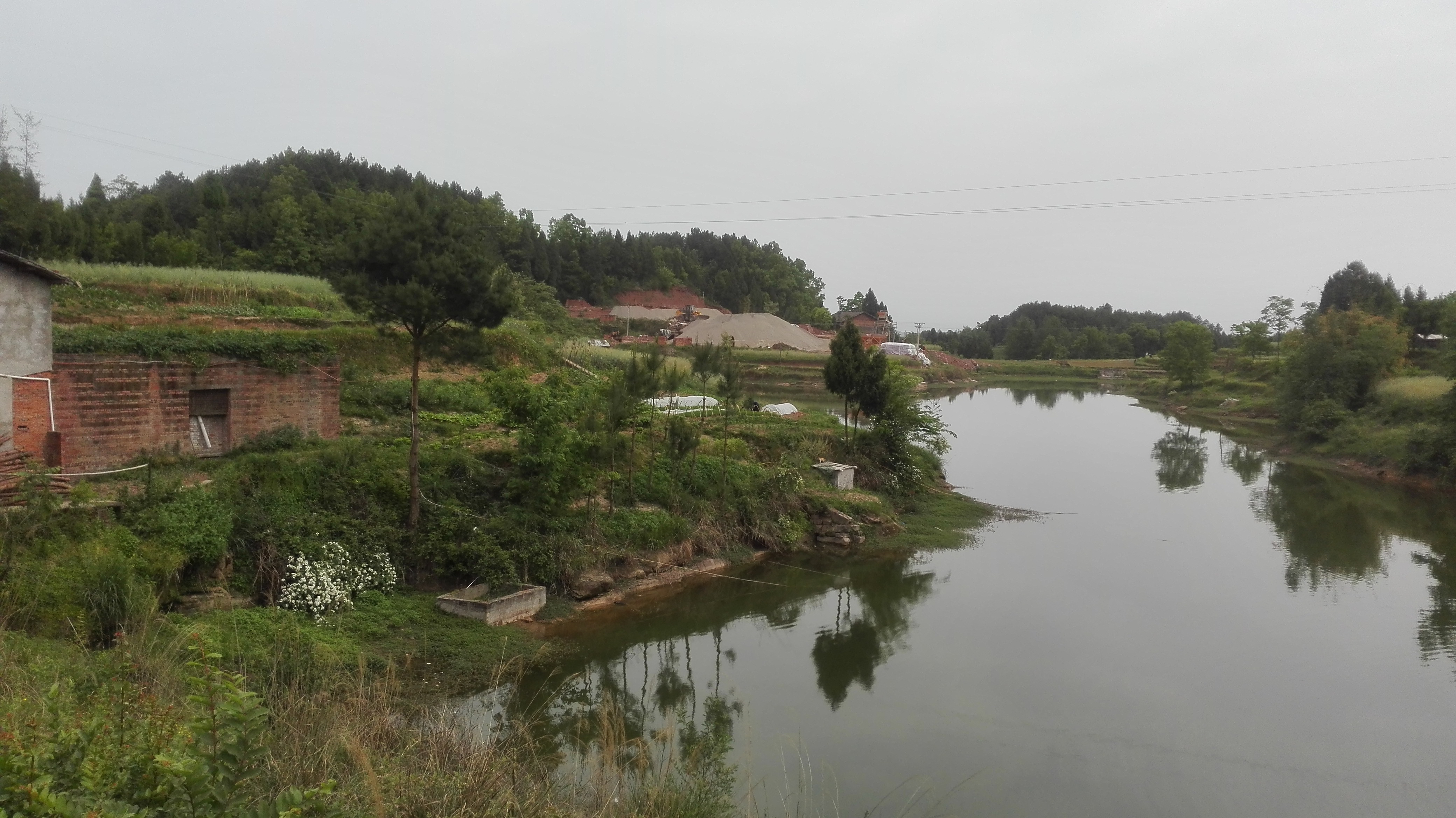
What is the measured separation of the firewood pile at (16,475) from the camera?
8.91 meters

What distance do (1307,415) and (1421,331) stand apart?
22510mm

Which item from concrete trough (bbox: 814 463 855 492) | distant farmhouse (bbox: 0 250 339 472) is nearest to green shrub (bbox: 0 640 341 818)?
distant farmhouse (bbox: 0 250 339 472)

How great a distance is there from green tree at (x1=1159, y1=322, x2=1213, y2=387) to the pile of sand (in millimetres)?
30565

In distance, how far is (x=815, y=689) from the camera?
10164 millimetres

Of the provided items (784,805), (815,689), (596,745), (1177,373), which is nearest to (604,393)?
(815,689)

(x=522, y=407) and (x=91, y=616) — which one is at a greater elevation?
(x=522, y=407)

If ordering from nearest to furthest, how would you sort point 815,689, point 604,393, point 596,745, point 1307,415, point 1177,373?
point 596,745, point 815,689, point 604,393, point 1307,415, point 1177,373

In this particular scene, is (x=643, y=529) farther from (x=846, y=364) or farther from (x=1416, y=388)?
(x=1416, y=388)

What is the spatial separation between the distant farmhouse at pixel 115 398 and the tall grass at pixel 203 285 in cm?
963

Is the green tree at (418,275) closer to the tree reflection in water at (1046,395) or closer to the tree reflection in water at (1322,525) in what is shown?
the tree reflection in water at (1322,525)

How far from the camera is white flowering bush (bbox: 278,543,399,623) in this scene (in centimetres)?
960

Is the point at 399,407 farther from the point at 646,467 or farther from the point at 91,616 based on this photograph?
the point at 91,616

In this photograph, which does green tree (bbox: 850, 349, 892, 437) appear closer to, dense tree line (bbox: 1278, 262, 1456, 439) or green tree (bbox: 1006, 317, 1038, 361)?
dense tree line (bbox: 1278, 262, 1456, 439)

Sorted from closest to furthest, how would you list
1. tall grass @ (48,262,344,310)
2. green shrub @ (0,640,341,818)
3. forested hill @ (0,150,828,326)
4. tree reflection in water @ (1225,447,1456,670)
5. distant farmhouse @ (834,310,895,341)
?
green shrub @ (0,640,341,818), tree reflection in water @ (1225,447,1456,670), tall grass @ (48,262,344,310), forested hill @ (0,150,828,326), distant farmhouse @ (834,310,895,341)
